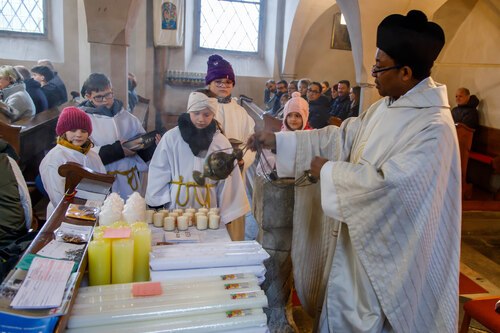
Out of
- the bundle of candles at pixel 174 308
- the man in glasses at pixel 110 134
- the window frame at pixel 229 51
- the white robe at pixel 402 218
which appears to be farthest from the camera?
the window frame at pixel 229 51

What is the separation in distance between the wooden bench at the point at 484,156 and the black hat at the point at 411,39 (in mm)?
5012

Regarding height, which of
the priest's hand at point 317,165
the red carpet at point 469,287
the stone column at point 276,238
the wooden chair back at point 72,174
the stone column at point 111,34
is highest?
the stone column at point 111,34

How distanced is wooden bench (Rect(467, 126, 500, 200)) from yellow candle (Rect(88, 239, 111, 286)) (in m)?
6.06

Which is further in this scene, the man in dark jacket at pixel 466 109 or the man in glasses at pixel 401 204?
the man in dark jacket at pixel 466 109

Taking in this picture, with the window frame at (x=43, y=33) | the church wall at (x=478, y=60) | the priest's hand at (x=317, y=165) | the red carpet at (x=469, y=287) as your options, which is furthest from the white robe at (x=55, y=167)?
the window frame at (x=43, y=33)

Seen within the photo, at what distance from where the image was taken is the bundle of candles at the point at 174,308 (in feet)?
4.11

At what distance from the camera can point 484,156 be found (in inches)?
282

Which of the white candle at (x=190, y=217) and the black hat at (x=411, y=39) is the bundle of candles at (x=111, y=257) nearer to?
the white candle at (x=190, y=217)

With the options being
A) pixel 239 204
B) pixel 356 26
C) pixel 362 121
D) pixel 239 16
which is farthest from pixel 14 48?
pixel 362 121

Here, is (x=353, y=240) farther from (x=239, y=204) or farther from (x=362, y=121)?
(x=239, y=204)

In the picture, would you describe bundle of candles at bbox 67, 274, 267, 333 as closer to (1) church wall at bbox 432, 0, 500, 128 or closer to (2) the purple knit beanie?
(2) the purple knit beanie

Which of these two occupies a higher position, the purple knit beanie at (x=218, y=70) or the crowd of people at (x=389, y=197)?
the purple knit beanie at (x=218, y=70)

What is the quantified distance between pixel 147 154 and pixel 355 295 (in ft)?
8.00

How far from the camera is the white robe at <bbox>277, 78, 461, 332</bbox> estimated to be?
175cm
